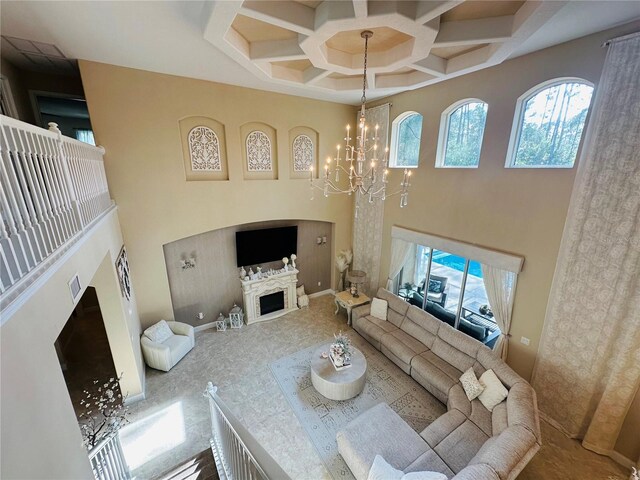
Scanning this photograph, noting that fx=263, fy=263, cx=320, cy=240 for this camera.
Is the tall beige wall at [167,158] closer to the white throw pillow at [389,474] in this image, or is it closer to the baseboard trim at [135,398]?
the baseboard trim at [135,398]

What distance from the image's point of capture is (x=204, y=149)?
5172 millimetres

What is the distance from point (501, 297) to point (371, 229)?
3219 mm

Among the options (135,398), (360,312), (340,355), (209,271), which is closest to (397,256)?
(360,312)

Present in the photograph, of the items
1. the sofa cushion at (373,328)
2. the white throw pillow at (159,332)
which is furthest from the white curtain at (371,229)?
the white throw pillow at (159,332)

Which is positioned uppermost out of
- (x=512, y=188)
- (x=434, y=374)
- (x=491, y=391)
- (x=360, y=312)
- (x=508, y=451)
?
(x=512, y=188)

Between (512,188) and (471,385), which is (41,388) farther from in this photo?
(512,188)

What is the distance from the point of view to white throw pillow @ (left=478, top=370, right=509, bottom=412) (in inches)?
141

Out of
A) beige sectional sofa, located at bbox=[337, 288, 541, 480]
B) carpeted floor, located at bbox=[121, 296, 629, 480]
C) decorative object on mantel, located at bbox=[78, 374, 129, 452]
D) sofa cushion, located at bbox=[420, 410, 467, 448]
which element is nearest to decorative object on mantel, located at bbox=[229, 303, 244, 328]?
carpeted floor, located at bbox=[121, 296, 629, 480]

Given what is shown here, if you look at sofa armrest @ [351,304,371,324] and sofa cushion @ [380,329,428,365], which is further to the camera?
sofa armrest @ [351,304,371,324]

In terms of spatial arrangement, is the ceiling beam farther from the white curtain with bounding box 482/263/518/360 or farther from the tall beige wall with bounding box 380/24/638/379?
the white curtain with bounding box 482/263/518/360

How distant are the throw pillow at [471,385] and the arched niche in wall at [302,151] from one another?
5.04 m

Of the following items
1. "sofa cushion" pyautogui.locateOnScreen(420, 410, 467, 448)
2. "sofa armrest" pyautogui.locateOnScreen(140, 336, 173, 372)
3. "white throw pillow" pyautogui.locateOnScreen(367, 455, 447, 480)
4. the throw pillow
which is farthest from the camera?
"sofa armrest" pyautogui.locateOnScreen(140, 336, 173, 372)

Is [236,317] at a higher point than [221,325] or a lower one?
higher

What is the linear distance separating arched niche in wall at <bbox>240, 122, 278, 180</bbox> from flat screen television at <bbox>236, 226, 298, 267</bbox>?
1.31 metres
